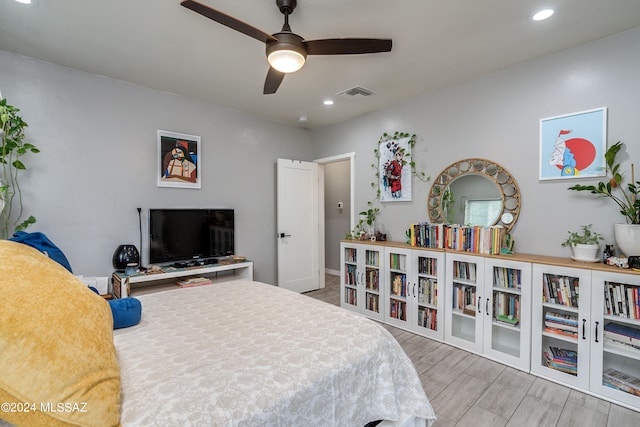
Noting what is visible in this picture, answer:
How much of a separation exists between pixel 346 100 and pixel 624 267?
3.00m

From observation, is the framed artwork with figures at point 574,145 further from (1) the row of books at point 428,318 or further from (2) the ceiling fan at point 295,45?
(2) the ceiling fan at point 295,45

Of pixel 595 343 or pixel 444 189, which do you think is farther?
pixel 444 189

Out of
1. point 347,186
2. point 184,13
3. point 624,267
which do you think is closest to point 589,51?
point 624,267

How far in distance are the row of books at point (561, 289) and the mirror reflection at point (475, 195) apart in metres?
0.65

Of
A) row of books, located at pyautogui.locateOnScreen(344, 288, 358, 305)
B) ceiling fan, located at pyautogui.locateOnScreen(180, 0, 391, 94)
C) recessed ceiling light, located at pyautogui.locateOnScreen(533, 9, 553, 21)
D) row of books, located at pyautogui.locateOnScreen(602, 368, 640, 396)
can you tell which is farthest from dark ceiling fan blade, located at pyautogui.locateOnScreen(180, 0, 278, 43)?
row of books, located at pyautogui.locateOnScreen(602, 368, 640, 396)

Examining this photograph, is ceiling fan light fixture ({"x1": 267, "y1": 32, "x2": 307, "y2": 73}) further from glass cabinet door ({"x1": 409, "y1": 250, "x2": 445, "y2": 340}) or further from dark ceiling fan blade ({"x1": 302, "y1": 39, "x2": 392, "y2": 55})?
glass cabinet door ({"x1": 409, "y1": 250, "x2": 445, "y2": 340})

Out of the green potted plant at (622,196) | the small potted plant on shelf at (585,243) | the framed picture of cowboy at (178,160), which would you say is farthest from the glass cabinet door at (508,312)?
the framed picture of cowboy at (178,160)

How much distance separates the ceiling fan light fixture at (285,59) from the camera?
1.85m

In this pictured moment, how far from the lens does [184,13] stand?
Result: 6.64 feet

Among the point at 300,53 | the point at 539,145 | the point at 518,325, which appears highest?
the point at 300,53

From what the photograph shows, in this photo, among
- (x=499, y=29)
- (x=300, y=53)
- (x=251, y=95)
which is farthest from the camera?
(x=251, y=95)

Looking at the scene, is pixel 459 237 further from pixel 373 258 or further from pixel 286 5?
pixel 286 5

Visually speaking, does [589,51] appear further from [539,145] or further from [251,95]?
[251,95]

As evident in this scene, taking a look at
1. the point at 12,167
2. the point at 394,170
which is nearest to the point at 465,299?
the point at 394,170
